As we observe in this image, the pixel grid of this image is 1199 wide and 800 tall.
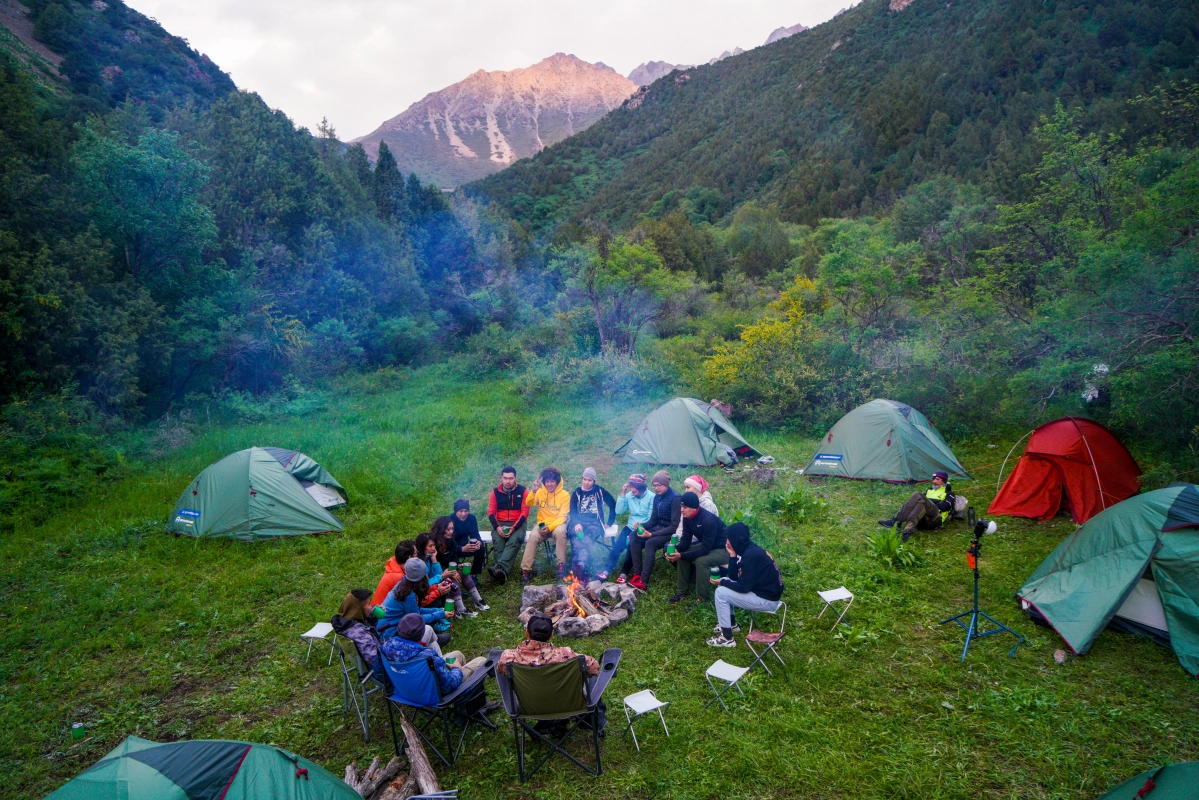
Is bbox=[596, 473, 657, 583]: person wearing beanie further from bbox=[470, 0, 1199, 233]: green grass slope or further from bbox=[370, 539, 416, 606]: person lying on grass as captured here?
bbox=[470, 0, 1199, 233]: green grass slope

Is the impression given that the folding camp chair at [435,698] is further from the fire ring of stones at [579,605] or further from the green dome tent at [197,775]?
the fire ring of stones at [579,605]

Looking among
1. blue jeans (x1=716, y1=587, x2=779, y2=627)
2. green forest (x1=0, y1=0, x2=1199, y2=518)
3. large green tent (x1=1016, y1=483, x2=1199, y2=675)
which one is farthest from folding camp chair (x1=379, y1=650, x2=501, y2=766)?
green forest (x1=0, y1=0, x2=1199, y2=518)

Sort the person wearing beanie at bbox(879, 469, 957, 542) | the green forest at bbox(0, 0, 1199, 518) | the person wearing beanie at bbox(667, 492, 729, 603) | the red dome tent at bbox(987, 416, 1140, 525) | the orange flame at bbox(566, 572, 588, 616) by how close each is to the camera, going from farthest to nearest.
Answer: the green forest at bbox(0, 0, 1199, 518) < the person wearing beanie at bbox(879, 469, 957, 542) < the red dome tent at bbox(987, 416, 1140, 525) < the person wearing beanie at bbox(667, 492, 729, 603) < the orange flame at bbox(566, 572, 588, 616)

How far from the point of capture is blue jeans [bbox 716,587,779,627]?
5.89 metres

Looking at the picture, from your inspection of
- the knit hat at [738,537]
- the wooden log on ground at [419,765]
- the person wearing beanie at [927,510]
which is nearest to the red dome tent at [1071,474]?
the person wearing beanie at [927,510]

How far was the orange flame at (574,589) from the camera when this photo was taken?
21.2ft

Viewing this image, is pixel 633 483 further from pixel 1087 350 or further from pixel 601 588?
pixel 1087 350

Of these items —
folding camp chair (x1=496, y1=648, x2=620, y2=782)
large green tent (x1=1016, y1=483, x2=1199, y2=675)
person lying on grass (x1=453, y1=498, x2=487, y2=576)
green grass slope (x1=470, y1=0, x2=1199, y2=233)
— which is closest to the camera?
folding camp chair (x1=496, y1=648, x2=620, y2=782)

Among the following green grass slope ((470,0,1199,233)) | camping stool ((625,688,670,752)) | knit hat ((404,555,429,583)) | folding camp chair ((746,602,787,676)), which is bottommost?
folding camp chair ((746,602,787,676))

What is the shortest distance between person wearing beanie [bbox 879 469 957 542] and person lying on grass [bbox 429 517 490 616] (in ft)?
19.2

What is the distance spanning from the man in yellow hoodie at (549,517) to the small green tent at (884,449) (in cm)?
586

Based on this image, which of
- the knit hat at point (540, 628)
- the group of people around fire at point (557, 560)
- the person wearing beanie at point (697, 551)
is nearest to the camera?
the knit hat at point (540, 628)

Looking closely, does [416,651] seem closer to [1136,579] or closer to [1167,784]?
[1167,784]

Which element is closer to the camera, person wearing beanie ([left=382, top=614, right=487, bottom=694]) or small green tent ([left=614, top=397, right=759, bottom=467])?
person wearing beanie ([left=382, top=614, right=487, bottom=694])
